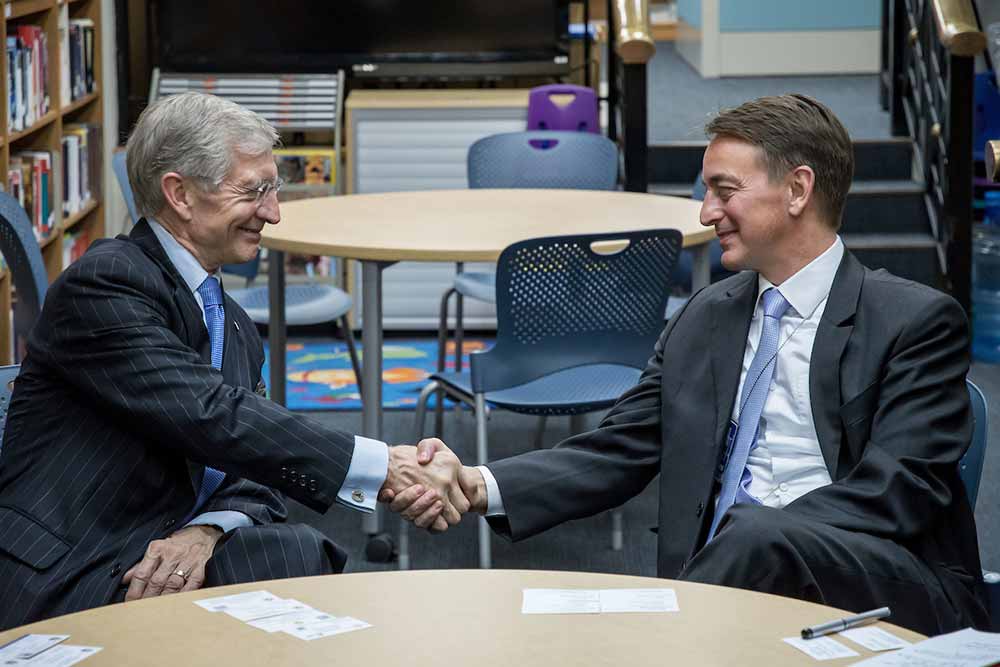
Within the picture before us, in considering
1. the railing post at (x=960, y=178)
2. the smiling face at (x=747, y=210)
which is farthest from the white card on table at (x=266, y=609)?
the railing post at (x=960, y=178)

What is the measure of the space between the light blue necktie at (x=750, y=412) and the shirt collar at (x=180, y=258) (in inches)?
35.2

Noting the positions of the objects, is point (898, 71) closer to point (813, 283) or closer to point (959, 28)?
point (959, 28)

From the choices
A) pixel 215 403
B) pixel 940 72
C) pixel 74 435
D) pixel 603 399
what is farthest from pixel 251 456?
pixel 940 72

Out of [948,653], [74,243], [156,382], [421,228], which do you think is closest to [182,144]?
[156,382]

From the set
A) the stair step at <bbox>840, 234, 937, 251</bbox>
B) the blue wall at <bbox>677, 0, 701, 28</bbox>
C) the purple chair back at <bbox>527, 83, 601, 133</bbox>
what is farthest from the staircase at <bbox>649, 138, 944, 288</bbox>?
the blue wall at <bbox>677, 0, 701, 28</bbox>

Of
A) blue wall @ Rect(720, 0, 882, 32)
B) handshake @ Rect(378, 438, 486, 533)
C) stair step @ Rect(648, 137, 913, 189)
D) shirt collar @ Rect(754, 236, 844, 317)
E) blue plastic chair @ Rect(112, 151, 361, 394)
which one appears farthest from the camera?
blue wall @ Rect(720, 0, 882, 32)

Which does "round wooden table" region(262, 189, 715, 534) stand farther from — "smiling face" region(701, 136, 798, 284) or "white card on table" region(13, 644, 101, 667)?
"white card on table" region(13, 644, 101, 667)

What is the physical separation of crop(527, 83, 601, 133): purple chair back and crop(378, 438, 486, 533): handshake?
12.6ft

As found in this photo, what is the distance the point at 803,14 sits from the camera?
9.41 metres

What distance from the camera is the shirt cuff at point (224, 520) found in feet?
7.63

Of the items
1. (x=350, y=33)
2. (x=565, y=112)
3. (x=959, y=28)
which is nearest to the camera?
(x=959, y=28)

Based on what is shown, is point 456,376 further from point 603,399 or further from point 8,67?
point 8,67

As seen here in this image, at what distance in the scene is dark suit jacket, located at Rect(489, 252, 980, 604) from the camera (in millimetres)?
2104

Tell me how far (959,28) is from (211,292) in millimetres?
3941
